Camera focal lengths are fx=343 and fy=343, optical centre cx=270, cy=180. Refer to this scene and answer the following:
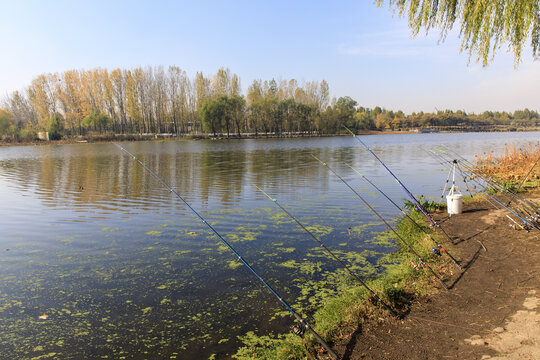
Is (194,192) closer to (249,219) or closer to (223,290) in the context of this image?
(249,219)

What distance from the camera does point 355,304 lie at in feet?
18.3

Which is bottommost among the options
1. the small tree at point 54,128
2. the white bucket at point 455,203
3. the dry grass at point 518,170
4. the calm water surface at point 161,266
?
the calm water surface at point 161,266

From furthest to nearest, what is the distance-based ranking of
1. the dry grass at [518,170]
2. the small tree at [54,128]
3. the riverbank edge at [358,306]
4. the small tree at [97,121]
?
the small tree at [97,121] → the small tree at [54,128] → the dry grass at [518,170] → the riverbank edge at [358,306]

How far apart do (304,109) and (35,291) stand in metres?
105

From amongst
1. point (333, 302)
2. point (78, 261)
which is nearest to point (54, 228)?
point (78, 261)

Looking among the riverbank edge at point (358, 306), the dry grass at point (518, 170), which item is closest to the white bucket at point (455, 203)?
the riverbank edge at point (358, 306)

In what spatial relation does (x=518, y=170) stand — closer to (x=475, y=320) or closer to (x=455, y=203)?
(x=455, y=203)

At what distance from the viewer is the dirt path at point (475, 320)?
4141mm

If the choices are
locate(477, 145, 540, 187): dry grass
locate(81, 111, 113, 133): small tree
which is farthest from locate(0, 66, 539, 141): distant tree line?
locate(477, 145, 540, 187): dry grass

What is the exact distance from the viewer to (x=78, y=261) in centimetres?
858

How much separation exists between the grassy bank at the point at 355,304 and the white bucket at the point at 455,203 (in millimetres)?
3085

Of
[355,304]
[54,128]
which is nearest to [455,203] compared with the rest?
[355,304]

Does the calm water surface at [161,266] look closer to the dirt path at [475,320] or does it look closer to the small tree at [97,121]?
the dirt path at [475,320]

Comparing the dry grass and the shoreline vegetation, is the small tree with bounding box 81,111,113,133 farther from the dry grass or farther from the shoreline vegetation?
the shoreline vegetation
